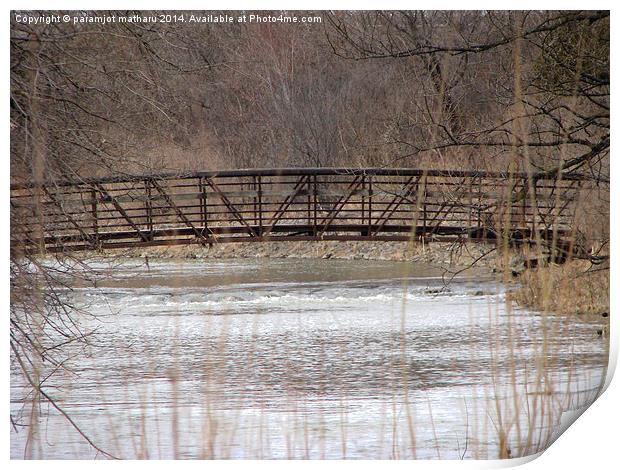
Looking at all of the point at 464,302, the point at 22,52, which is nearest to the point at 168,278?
the point at 464,302

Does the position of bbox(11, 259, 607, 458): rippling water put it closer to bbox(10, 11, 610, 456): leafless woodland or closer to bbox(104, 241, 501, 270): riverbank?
bbox(10, 11, 610, 456): leafless woodland

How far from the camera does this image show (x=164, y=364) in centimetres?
573

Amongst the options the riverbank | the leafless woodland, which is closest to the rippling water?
the leafless woodland

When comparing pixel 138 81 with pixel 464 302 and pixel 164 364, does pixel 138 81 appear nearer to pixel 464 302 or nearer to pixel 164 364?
pixel 164 364

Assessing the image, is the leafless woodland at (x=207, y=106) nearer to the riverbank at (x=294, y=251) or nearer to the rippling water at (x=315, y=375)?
the rippling water at (x=315, y=375)

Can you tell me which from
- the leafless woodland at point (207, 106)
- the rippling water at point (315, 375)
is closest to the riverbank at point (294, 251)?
the rippling water at point (315, 375)

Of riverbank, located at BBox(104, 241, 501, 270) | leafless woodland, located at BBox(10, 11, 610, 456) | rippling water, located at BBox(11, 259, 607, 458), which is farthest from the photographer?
riverbank, located at BBox(104, 241, 501, 270)

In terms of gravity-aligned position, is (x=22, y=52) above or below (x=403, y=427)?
above

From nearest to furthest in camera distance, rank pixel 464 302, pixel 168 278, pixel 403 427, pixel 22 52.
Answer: pixel 22 52 → pixel 403 427 → pixel 464 302 → pixel 168 278

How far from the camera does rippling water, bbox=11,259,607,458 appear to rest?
3.58 m

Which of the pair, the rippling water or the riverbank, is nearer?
the rippling water

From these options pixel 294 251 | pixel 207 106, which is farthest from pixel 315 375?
pixel 294 251

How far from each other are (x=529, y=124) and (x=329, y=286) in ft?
16.5

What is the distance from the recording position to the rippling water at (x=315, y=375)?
11.7 feet
